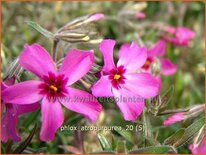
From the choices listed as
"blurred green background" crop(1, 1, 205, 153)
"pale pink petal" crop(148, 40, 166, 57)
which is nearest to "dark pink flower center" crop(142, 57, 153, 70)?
"pale pink petal" crop(148, 40, 166, 57)

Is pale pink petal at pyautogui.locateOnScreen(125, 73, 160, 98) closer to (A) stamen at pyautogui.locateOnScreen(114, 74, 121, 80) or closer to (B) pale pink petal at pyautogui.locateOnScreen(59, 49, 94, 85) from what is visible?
(A) stamen at pyautogui.locateOnScreen(114, 74, 121, 80)

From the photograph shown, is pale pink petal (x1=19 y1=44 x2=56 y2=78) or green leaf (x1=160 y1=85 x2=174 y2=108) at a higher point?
pale pink petal (x1=19 y1=44 x2=56 y2=78)

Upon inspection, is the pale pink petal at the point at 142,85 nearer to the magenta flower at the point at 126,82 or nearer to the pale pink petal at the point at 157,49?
the magenta flower at the point at 126,82

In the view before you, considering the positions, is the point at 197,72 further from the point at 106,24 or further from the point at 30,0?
the point at 30,0

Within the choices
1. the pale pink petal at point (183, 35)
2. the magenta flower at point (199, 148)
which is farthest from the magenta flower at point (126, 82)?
the pale pink petal at point (183, 35)

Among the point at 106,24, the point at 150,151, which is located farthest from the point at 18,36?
the point at 150,151

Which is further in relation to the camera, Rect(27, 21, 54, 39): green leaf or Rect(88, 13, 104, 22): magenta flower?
Rect(88, 13, 104, 22): magenta flower
